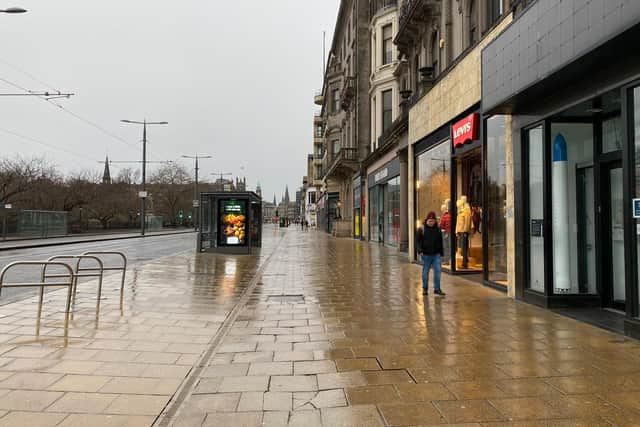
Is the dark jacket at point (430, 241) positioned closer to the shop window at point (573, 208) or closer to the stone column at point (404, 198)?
the shop window at point (573, 208)

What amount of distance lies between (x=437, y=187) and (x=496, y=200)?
4.17 m

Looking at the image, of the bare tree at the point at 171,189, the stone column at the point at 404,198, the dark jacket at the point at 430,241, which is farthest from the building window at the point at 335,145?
the bare tree at the point at 171,189

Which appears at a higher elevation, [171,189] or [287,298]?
[171,189]

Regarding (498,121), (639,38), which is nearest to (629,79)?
(639,38)

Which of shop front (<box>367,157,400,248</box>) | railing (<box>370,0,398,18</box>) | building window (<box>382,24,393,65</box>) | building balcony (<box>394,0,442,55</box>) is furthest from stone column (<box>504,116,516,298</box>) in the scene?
railing (<box>370,0,398,18</box>)

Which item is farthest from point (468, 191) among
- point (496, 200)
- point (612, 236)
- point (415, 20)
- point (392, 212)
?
point (392, 212)

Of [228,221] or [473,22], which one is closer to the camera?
[473,22]

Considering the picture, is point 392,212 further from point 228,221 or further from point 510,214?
point 510,214

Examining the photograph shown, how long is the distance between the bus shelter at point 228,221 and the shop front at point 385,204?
22.9 ft

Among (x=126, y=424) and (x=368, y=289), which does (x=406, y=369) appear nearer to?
(x=126, y=424)

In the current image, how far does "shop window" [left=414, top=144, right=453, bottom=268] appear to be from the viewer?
1350cm

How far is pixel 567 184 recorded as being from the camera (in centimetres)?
822

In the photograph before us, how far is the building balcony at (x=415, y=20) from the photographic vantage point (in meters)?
16.7

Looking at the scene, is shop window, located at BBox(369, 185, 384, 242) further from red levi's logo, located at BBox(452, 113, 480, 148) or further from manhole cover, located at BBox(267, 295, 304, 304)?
manhole cover, located at BBox(267, 295, 304, 304)
